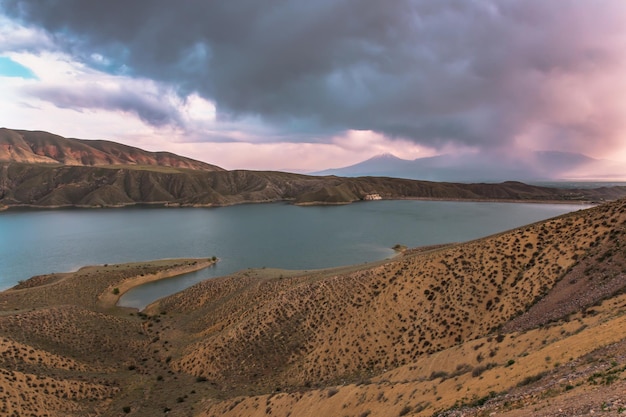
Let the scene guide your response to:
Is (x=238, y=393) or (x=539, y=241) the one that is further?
(x=539, y=241)

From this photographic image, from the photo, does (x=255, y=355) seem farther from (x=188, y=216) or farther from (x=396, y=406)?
(x=188, y=216)

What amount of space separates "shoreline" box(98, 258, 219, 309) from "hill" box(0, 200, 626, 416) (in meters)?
14.4

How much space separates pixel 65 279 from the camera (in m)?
61.1

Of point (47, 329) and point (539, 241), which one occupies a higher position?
point (539, 241)

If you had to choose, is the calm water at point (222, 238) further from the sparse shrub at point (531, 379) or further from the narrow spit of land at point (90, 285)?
the sparse shrub at point (531, 379)

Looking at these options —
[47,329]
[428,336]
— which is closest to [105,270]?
[47,329]

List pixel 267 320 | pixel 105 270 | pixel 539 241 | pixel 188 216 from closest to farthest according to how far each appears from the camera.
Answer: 1. pixel 539 241
2. pixel 267 320
3. pixel 105 270
4. pixel 188 216

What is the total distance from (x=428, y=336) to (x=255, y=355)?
1667cm

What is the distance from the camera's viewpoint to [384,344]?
100 ft

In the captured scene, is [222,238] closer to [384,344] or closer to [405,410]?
[384,344]

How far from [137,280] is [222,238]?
168ft

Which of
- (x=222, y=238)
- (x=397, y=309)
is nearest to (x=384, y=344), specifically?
(x=397, y=309)

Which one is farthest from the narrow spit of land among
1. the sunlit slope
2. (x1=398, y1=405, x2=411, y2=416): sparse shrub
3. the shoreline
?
(x1=398, y1=405, x2=411, y2=416): sparse shrub

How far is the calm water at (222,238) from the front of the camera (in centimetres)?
8312
